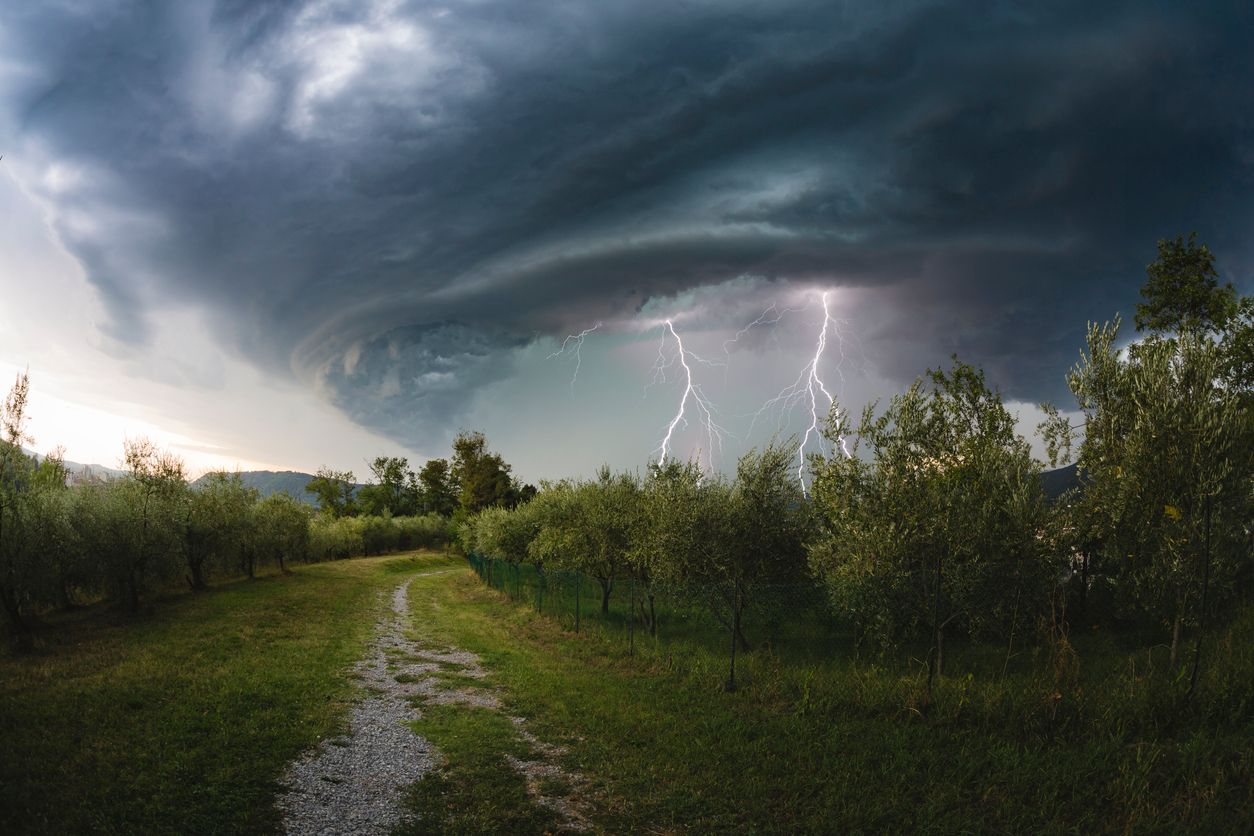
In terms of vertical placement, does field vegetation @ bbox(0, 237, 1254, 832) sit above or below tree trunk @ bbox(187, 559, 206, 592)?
above

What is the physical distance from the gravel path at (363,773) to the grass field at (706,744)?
35cm

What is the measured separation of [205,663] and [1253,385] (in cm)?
4245

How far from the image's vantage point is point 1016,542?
57.9 ft

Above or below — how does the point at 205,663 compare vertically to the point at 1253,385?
below

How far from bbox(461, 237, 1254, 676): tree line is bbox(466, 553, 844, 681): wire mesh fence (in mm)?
395

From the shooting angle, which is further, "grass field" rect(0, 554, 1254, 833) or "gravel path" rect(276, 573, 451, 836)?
"gravel path" rect(276, 573, 451, 836)

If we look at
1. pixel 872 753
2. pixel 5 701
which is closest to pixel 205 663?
pixel 5 701

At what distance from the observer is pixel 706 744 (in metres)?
10.9

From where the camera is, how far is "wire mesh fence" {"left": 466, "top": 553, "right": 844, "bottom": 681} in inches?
762

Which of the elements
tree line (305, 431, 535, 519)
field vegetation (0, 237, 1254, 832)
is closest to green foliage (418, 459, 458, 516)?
tree line (305, 431, 535, 519)

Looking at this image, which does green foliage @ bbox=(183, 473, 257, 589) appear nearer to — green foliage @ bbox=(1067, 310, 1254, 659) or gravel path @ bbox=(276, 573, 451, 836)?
gravel path @ bbox=(276, 573, 451, 836)

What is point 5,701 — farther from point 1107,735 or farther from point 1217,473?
point 1217,473

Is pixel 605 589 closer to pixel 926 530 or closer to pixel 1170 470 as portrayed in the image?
pixel 926 530

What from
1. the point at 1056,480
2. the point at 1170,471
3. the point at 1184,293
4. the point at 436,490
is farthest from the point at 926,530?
the point at 436,490
